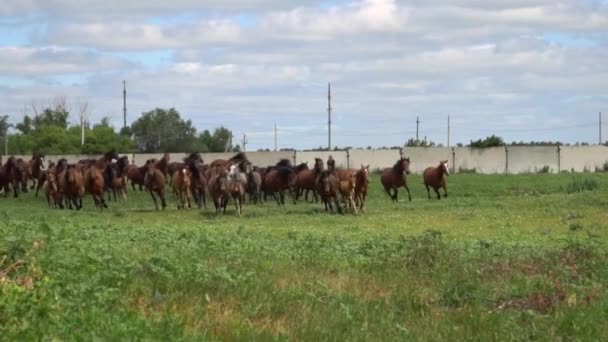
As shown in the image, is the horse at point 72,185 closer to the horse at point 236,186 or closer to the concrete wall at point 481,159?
the horse at point 236,186

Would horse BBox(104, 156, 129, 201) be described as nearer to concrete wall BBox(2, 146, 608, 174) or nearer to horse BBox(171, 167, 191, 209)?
horse BBox(171, 167, 191, 209)

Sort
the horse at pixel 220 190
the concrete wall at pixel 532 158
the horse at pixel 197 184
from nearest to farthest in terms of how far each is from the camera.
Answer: the horse at pixel 220 190
the horse at pixel 197 184
the concrete wall at pixel 532 158

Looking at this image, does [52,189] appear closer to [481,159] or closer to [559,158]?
[481,159]

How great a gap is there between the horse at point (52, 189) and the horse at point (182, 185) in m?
4.65

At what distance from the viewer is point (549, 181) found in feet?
158

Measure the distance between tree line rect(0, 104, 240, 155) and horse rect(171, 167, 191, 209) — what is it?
5121 centimetres

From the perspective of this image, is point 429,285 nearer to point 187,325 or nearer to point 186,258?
point 186,258

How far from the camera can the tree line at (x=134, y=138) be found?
305 ft

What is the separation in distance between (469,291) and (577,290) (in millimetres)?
1459

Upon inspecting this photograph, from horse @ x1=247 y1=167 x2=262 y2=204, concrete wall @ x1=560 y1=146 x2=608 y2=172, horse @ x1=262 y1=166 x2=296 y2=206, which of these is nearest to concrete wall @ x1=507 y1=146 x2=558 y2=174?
concrete wall @ x1=560 y1=146 x2=608 y2=172

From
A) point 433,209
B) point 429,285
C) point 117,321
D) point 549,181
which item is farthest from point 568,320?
point 549,181

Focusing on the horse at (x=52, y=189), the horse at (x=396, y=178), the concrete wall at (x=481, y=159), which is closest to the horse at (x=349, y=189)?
the horse at (x=396, y=178)

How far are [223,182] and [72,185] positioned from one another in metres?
6.70

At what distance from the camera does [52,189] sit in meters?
40.7
